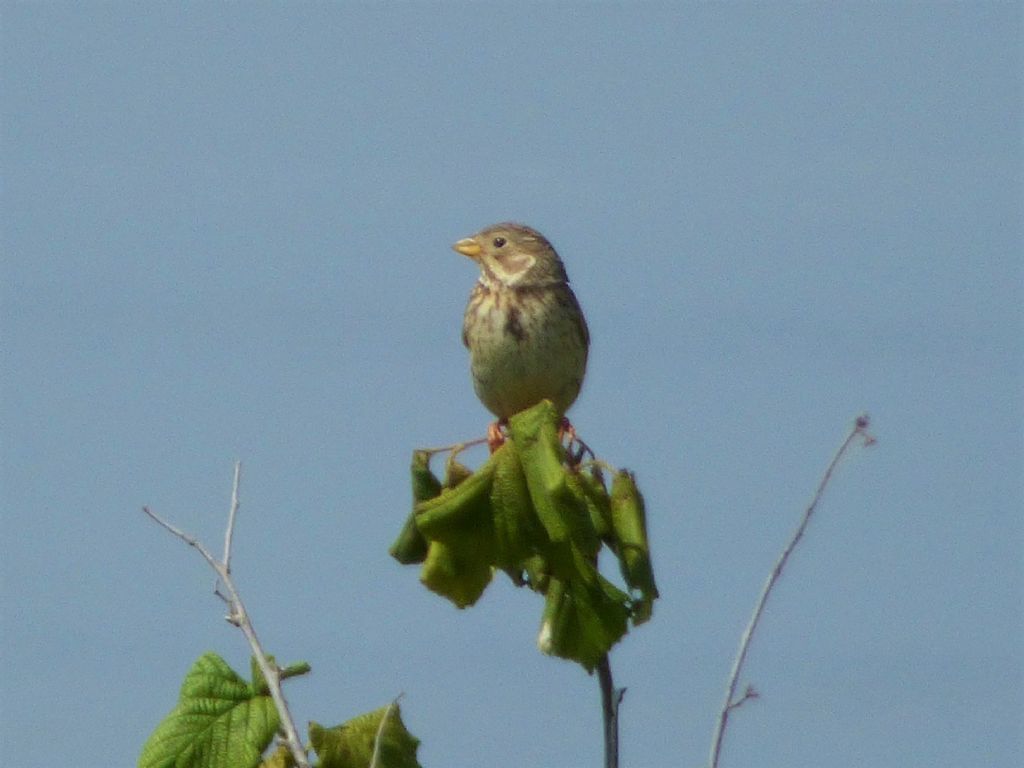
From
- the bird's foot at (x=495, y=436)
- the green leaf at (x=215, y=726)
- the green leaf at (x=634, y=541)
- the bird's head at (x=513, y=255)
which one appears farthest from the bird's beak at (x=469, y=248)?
the green leaf at (x=215, y=726)

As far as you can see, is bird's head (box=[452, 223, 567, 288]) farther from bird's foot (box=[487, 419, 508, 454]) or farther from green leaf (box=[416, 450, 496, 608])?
green leaf (box=[416, 450, 496, 608])

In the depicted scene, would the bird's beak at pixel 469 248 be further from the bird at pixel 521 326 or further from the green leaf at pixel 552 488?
the green leaf at pixel 552 488

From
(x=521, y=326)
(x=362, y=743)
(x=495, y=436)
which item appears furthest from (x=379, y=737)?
(x=521, y=326)

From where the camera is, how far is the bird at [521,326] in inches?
363

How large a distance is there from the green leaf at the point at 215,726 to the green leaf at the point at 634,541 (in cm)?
113

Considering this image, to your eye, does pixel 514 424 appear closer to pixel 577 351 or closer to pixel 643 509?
pixel 643 509

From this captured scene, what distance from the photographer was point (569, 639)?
5.95 meters

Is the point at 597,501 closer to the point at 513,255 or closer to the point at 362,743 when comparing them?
the point at 362,743

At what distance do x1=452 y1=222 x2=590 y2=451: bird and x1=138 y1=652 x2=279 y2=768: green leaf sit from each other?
3.43m

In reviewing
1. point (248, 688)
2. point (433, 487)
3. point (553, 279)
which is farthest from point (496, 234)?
point (248, 688)

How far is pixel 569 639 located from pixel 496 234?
14.2 ft

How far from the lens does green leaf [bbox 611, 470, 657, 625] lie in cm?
593

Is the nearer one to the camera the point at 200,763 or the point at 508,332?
the point at 200,763

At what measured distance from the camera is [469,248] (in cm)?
1002
